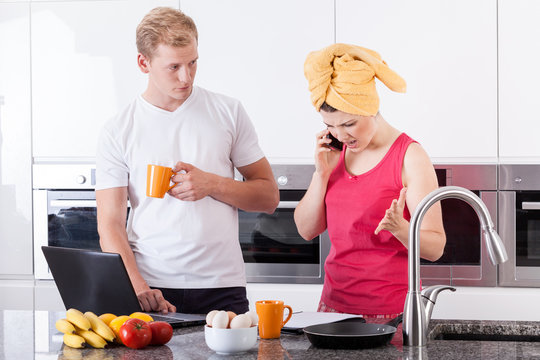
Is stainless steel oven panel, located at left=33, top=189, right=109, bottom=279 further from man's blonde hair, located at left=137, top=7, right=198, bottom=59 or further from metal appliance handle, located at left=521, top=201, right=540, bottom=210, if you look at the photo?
metal appliance handle, located at left=521, top=201, right=540, bottom=210

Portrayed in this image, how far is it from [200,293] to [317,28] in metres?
1.46

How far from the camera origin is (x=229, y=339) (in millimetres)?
1383

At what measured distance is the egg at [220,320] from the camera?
1401mm

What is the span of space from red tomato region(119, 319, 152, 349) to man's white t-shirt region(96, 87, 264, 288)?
491 millimetres

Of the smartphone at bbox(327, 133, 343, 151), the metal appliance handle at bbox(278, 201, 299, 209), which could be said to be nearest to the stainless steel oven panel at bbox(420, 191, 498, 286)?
the metal appliance handle at bbox(278, 201, 299, 209)

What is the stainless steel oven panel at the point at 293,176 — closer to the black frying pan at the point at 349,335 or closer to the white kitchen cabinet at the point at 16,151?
the white kitchen cabinet at the point at 16,151

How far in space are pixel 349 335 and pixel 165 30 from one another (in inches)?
38.6

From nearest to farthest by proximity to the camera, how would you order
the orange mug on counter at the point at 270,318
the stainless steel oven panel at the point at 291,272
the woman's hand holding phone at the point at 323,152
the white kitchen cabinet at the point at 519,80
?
the orange mug on counter at the point at 270,318 < the woman's hand holding phone at the point at 323,152 < the white kitchen cabinet at the point at 519,80 < the stainless steel oven panel at the point at 291,272

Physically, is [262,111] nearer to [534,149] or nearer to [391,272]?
[534,149]

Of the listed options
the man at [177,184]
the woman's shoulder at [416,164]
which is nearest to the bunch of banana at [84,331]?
the man at [177,184]

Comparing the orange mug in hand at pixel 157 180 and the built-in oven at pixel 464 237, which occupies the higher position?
the orange mug in hand at pixel 157 180

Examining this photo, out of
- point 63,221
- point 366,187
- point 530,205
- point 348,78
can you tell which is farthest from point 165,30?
point 530,205

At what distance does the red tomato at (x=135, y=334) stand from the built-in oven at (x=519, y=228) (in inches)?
73.2

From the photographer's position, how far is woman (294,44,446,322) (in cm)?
179
